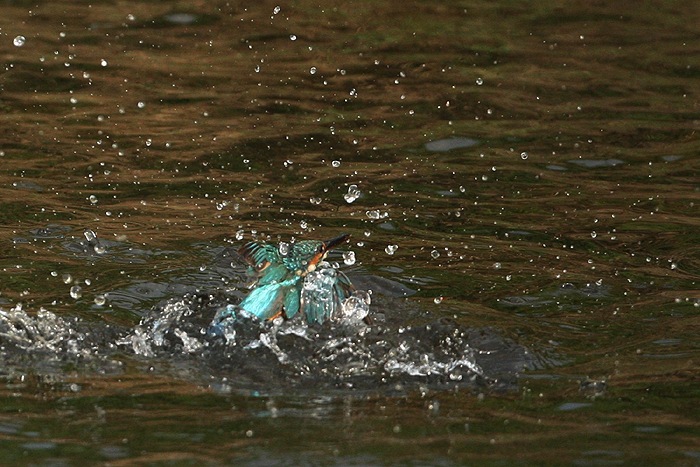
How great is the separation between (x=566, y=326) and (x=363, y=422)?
4.57 ft

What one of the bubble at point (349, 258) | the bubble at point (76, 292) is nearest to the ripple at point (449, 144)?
the bubble at point (349, 258)

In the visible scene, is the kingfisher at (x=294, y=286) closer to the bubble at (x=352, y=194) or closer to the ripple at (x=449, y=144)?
the bubble at (x=352, y=194)

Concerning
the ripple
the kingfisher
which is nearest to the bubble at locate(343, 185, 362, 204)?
the ripple

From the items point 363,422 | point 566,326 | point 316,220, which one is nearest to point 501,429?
point 363,422

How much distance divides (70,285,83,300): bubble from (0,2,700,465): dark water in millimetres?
16

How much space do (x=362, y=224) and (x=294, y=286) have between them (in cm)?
168

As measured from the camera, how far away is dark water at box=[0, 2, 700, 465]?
162 inches

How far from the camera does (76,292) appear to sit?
5332mm

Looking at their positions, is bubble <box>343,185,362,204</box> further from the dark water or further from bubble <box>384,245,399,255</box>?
bubble <box>384,245,399,255</box>

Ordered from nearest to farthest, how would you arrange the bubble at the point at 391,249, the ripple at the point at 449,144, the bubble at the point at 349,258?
the bubble at the point at 349,258
the bubble at the point at 391,249
the ripple at the point at 449,144

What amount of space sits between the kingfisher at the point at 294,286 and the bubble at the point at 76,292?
71cm

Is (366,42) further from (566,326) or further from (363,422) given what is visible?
(363,422)

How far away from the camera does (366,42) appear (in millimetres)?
9930

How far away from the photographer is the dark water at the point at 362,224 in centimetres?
411
